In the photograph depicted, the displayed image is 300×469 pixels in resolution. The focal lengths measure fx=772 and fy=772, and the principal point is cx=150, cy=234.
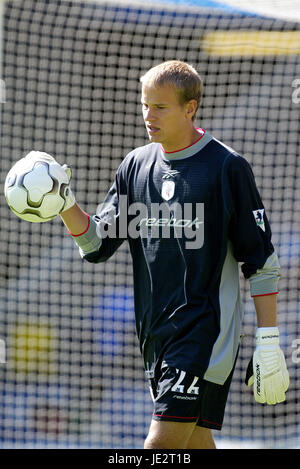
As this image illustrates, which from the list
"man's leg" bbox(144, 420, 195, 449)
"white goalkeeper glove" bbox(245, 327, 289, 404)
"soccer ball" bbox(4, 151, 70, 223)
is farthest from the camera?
"soccer ball" bbox(4, 151, 70, 223)

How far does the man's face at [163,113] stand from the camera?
3.03 m

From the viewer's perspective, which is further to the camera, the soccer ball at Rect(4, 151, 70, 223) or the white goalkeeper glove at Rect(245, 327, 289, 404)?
the soccer ball at Rect(4, 151, 70, 223)

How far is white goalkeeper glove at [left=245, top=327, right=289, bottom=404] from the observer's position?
299cm

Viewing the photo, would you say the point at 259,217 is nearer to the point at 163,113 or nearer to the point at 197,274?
the point at 197,274

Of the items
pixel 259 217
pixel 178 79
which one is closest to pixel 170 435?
pixel 259 217

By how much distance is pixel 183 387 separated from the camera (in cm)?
293

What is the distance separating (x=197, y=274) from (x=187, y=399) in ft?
1.58

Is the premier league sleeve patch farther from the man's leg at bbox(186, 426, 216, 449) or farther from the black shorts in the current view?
the man's leg at bbox(186, 426, 216, 449)

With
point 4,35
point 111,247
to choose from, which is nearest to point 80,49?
point 4,35

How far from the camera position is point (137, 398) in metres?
5.50

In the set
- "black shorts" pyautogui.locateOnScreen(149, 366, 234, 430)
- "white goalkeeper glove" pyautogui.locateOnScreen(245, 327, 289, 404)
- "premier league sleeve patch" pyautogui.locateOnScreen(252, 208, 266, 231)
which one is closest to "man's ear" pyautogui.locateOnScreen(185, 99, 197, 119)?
"premier league sleeve patch" pyautogui.locateOnScreen(252, 208, 266, 231)

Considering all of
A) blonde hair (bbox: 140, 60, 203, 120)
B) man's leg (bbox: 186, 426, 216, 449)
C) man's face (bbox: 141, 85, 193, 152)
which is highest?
blonde hair (bbox: 140, 60, 203, 120)

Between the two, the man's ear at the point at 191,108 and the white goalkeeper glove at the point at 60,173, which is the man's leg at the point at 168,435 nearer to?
the white goalkeeper glove at the point at 60,173

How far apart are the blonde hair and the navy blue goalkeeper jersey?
0.19 meters
